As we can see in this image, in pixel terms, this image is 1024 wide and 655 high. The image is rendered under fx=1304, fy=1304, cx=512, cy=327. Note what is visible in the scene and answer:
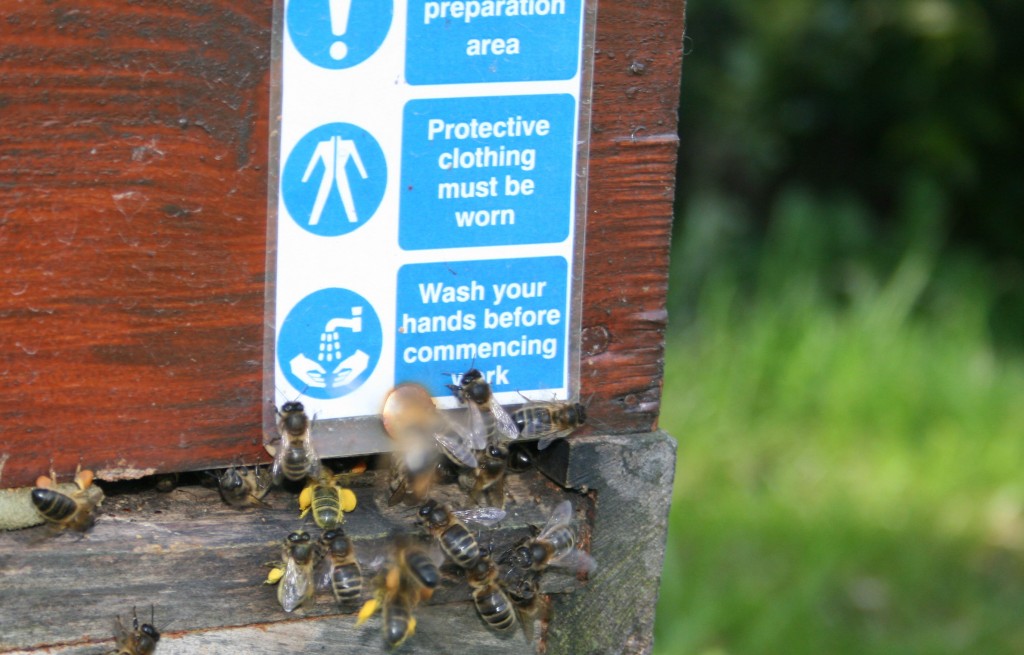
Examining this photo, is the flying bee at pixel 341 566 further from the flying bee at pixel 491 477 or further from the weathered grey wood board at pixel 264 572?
the flying bee at pixel 491 477

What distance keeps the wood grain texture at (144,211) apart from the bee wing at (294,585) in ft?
0.57

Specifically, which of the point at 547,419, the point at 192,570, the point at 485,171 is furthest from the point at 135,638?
the point at 485,171

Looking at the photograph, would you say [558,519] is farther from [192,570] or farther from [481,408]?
[192,570]

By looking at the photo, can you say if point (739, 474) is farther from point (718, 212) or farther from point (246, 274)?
point (246, 274)

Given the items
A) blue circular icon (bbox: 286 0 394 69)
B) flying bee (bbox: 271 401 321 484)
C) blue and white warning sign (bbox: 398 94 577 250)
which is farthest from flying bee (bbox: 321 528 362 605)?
blue circular icon (bbox: 286 0 394 69)

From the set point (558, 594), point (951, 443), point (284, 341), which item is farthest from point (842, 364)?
point (284, 341)

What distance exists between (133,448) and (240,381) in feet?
0.57

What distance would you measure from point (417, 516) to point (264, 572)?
0.25 metres

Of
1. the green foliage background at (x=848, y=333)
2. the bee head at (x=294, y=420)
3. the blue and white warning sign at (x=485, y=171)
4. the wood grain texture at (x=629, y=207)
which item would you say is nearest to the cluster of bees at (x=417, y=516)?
the bee head at (x=294, y=420)

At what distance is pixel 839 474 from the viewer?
4.86m

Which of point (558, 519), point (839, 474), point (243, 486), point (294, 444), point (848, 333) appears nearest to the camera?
point (294, 444)

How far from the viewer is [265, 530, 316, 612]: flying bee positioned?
1.87 meters

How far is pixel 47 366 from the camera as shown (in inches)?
69.2

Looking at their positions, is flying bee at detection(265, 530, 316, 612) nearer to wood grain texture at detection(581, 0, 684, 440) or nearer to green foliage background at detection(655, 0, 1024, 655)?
wood grain texture at detection(581, 0, 684, 440)
